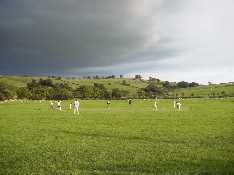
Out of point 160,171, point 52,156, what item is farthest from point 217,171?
point 52,156

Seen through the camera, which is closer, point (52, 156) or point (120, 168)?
point (120, 168)

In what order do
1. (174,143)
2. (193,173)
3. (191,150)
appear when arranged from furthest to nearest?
(174,143) < (191,150) < (193,173)

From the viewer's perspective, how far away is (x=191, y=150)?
2523cm

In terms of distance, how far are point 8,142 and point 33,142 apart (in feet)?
5.40

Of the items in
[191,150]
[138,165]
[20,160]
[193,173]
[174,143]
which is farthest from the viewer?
[174,143]

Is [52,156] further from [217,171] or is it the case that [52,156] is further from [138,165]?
[217,171]

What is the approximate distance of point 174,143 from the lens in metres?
28.8

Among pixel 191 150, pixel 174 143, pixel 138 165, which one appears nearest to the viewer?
pixel 138 165

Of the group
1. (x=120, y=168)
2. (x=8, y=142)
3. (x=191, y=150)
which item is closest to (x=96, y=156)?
(x=120, y=168)

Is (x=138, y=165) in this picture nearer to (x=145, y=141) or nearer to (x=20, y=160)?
(x=20, y=160)

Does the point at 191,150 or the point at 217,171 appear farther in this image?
the point at 191,150

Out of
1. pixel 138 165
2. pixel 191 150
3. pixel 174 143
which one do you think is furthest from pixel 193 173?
pixel 174 143

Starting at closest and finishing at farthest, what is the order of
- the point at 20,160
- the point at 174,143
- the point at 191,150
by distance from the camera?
the point at 20,160 < the point at 191,150 < the point at 174,143

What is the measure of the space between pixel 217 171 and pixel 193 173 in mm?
1115
